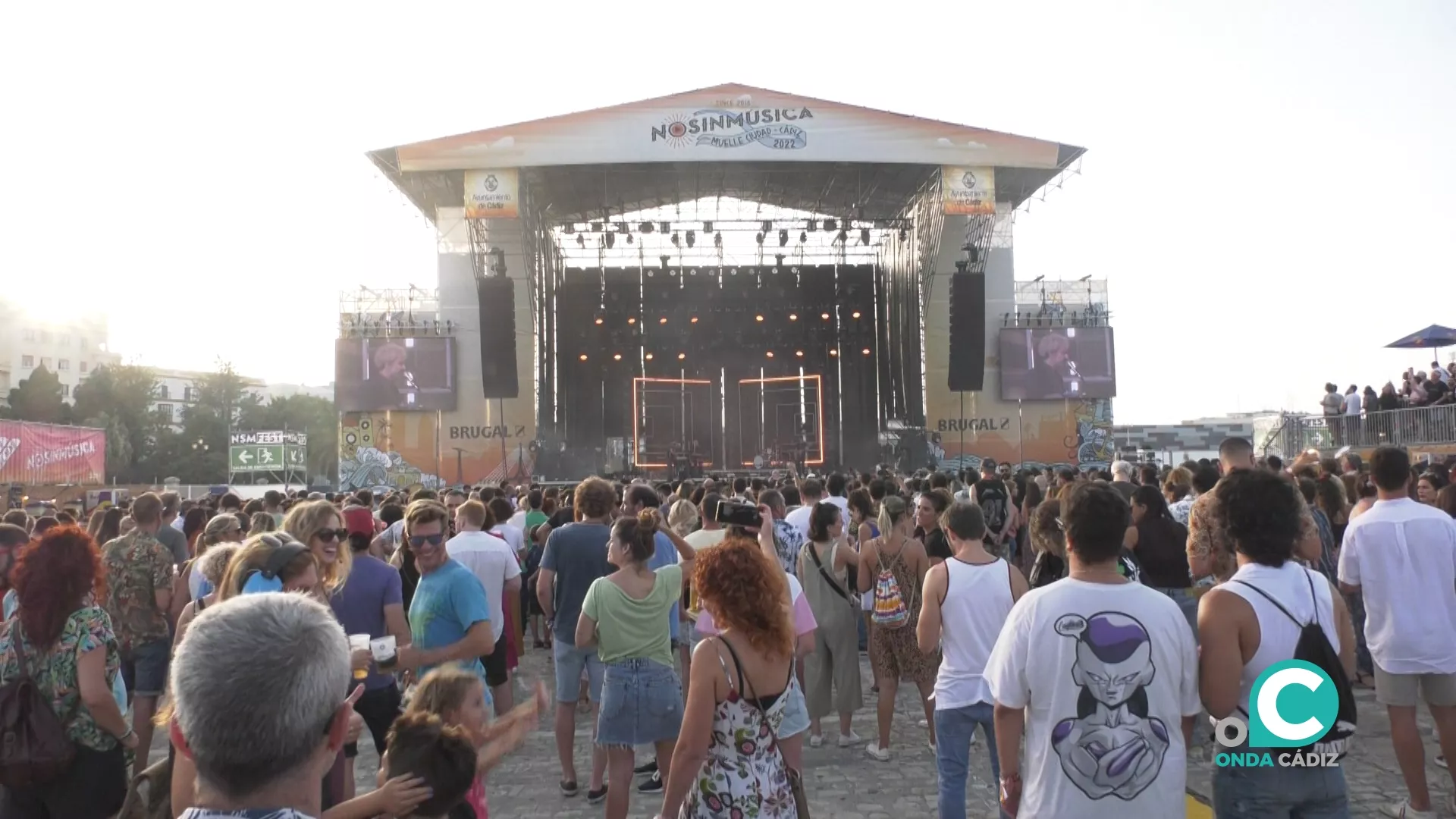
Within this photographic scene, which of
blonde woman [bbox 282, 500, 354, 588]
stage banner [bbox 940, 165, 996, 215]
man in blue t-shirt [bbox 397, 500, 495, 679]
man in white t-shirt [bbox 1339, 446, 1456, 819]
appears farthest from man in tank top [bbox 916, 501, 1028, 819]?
stage banner [bbox 940, 165, 996, 215]

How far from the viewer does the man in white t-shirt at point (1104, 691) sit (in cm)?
235

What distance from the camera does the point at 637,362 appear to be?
26.4m

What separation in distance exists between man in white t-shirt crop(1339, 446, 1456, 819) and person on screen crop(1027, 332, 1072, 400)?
21844 millimetres

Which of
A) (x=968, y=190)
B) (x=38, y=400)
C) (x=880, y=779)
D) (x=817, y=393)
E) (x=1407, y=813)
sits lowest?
(x=880, y=779)

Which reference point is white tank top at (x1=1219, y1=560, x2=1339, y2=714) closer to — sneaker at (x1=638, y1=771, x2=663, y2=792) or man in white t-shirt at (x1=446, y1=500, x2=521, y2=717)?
sneaker at (x1=638, y1=771, x2=663, y2=792)

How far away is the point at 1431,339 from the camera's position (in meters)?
15.4

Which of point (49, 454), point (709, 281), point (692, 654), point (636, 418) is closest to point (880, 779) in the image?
point (692, 654)

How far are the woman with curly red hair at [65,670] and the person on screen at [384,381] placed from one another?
73.2ft

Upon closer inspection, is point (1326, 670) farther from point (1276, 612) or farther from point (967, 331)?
point (967, 331)

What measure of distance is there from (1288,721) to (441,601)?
2927 mm

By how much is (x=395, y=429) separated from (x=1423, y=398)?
21404 mm

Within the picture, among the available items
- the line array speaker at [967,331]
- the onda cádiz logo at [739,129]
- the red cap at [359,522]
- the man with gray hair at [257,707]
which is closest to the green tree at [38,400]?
the onda cádiz logo at [739,129]

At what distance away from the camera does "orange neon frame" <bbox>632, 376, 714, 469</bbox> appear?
25.0 metres

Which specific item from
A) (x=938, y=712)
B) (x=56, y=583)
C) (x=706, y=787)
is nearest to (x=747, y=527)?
(x=938, y=712)
